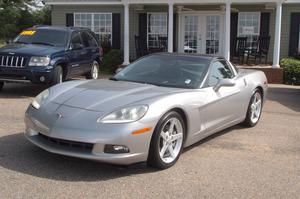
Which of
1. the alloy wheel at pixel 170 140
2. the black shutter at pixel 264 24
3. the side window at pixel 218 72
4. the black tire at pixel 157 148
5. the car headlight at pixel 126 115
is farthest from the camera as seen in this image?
the black shutter at pixel 264 24

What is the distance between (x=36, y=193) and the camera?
4406 millimetres

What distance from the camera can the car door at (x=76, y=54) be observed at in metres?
11.8

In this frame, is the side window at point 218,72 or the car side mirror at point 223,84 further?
the side window at point 218,72

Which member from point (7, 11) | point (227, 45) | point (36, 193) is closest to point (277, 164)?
point (36, 193)

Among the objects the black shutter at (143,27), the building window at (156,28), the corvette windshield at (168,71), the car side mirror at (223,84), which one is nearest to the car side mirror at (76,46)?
the corvette windshield at (168,71)

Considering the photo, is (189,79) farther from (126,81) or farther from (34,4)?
(34,4)

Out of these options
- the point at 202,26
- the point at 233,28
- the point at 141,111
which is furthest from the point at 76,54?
the point at 233,28

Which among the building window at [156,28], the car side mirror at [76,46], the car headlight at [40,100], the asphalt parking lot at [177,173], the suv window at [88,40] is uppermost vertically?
the building window at [156,28]

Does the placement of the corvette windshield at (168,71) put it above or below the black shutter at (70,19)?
below

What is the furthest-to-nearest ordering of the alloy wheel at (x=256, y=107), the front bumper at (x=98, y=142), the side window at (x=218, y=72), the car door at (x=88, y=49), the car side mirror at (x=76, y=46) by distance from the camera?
the car door at (x=88, y=49) < the car side mirror at (x=76, y=46) < the alloy wheel at (x=256, y=107) < the side window at (x=218, y=72) < the front bumper at (x=98, y=142)

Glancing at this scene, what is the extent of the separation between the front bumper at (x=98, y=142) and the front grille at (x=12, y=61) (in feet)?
19.0

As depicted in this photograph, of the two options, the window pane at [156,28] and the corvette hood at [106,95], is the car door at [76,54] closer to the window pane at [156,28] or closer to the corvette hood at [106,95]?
the corvette hood at [106,95]

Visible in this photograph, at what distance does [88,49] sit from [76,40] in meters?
0.74

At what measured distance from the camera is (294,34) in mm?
18547
